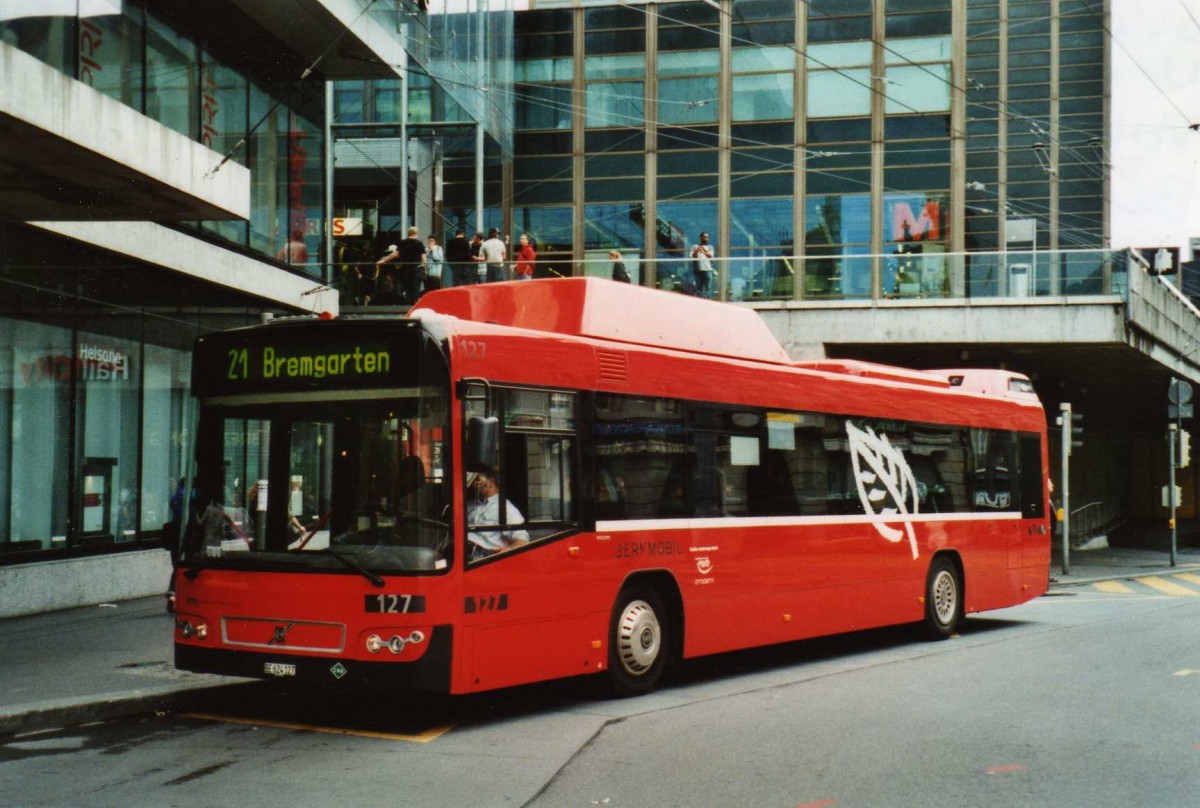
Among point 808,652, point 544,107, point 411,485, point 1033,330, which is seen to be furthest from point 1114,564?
point 411,485

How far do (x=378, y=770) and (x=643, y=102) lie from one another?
33787 millimetres

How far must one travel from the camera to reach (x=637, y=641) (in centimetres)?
1061

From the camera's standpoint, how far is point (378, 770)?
305 inches

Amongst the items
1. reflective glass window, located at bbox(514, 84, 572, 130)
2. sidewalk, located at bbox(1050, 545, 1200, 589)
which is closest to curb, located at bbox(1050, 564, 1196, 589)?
sidewalk, located at bbox(1050, 545, 1200, 589)

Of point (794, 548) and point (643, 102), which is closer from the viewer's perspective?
point (794, 548)

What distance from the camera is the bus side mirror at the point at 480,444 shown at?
878 centimetres

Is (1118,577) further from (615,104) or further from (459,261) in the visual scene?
(615,104)

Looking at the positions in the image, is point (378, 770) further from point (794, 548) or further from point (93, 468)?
point (93, 468)

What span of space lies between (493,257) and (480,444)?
51.7 ft

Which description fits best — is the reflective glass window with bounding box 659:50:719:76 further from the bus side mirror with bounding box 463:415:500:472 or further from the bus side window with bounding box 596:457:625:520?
the bus side mirror with bounding box 463:415:500:472

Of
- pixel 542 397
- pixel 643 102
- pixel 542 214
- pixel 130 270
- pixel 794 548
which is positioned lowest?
pixel 794 548

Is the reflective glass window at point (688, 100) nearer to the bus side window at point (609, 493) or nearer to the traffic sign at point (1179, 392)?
the traffic sign at point (1179, 392)

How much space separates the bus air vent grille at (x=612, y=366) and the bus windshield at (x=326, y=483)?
182cm

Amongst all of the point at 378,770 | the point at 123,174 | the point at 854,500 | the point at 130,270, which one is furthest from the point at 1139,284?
the point at 378,770
